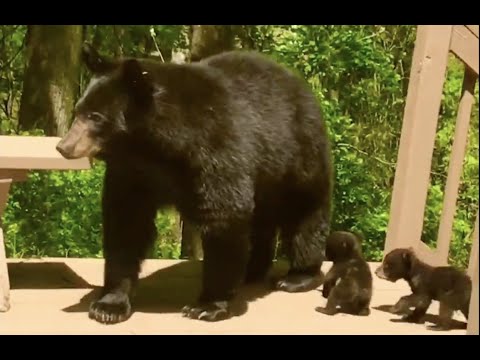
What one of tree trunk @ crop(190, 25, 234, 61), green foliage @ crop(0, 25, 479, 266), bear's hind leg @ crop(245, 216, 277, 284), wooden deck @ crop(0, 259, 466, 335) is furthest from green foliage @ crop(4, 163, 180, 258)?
bear's hind leg @ crop(245, 216, 277, 284)

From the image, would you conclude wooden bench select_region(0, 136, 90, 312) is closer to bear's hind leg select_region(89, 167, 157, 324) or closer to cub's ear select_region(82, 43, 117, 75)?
bear's hind leg select_region(89, 167, 157, 324)

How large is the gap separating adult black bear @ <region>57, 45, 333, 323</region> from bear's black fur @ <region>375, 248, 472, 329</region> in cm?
57

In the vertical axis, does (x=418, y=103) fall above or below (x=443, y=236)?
above

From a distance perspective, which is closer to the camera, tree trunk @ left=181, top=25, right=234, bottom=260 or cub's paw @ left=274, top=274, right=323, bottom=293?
cub's paw @ left=274, top=274, right=323, bottom=293

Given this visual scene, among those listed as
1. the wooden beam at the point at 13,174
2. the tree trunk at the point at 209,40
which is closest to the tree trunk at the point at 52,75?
the tree trunk at the point at 209,40

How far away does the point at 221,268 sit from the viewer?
2.96 metres

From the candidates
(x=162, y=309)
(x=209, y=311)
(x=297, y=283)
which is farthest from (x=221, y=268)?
(x=297, y=283)

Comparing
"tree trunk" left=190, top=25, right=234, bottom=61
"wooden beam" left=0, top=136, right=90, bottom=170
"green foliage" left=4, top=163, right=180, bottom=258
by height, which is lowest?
"green foliage" left=4, top=163, right=180, bottom=258

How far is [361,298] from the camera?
311cm

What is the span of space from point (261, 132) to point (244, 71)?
296 millimetres

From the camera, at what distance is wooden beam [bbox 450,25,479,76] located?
3.57 metres

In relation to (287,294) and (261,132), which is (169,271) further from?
(261,132)

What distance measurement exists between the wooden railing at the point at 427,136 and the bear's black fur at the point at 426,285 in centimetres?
66
